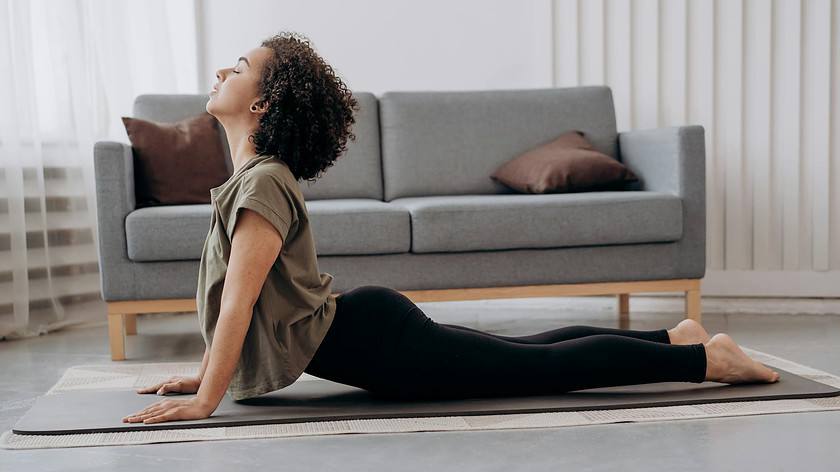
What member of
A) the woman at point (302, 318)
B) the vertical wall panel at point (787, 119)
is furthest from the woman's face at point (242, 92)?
the vertical wall panel at point (787, 119)

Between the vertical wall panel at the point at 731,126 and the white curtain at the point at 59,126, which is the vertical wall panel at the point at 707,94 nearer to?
the vertical wall panel at the point at 731,126

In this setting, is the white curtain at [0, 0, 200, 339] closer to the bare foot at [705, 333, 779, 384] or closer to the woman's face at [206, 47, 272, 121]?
the woman's face at [206, 47, 272, 121]

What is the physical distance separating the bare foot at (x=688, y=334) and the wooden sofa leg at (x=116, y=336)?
161cm

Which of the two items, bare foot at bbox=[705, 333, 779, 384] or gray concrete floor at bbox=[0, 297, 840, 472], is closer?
gray concrete floor at bbox=[0, 297, 840, 472]

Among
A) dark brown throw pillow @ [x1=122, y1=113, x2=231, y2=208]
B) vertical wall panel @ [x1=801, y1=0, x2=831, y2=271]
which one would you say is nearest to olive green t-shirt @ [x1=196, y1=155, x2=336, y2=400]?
dark brown throw pillow @ [x1=122, y1=113, x2=231, y2=208]

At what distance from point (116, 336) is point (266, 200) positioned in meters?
1.27

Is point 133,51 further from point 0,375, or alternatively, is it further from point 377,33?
point 0,375

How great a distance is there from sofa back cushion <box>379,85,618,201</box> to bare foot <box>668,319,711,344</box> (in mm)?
1409

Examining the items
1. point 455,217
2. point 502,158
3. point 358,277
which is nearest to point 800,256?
point 502,158

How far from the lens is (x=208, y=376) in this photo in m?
1.85

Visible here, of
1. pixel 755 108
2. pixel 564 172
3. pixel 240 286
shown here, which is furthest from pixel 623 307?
pixel 240 286

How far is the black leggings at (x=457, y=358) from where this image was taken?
1948 mm

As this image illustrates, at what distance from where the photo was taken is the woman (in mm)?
1846

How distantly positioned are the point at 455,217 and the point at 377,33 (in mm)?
1408
